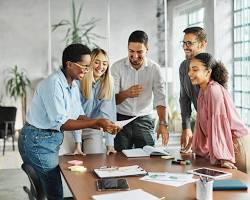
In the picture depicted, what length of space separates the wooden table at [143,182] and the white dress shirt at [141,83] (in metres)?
0.62

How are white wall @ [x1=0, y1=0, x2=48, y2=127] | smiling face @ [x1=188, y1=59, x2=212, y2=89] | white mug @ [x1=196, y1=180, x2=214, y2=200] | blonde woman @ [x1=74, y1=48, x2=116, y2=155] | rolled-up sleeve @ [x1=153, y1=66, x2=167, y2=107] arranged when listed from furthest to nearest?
white wall @ [x1=0, y1=0, x2=48, y2=127] < rolled-up sleeve @ [x1=153, y1=66, x2=167, y2=107] < blonde woman @ [x1=74, y1=48, x2=116, y2=155] < smiling face @ [x1=188, y1=59, x2=212, y2=89] < white mug @ [x1=196, y1=180, x2=214, y2=200]

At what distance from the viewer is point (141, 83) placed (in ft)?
11.9

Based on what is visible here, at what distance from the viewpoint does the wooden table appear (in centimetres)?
204

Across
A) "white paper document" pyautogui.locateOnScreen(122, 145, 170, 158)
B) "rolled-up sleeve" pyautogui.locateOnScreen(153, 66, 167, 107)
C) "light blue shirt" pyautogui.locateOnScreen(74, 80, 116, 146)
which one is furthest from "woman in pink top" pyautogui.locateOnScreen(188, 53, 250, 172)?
"rolled-up sleeve" pyautogui.locateOnScreen(153, 66, 167, 107)

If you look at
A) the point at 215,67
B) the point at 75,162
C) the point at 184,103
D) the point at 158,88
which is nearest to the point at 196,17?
the point at 158,88

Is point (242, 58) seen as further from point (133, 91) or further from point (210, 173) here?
point (210, 173)

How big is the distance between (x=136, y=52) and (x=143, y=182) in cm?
138

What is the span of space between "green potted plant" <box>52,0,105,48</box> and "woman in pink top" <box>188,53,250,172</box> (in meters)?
4.29

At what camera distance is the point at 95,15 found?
22.7 ft

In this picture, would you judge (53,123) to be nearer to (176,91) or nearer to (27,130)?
(27,130)

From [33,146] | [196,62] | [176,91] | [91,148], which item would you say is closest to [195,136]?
[196,62]

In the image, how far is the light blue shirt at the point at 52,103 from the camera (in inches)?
100

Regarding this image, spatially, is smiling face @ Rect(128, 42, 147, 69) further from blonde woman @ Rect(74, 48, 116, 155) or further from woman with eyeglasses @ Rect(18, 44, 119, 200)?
woman with eyeglasses @ Rect(18, 44, 119, 200)

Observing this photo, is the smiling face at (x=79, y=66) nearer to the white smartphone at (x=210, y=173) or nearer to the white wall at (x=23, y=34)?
the white smartphone at (x=210, y=173)
